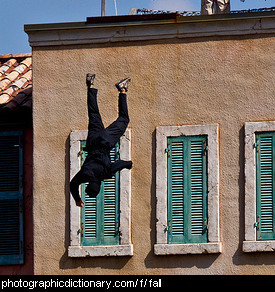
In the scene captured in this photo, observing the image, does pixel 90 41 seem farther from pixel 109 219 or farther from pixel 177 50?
pixel 109 219

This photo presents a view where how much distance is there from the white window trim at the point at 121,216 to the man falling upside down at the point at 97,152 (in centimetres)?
195

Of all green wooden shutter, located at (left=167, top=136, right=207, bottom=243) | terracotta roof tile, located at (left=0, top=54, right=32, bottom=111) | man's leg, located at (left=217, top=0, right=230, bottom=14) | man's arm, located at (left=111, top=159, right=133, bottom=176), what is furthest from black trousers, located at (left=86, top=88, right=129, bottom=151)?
man's leg, located at (left=217, top=0, right=230, bottom=14)

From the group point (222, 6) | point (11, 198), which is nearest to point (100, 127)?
point (11, 198)

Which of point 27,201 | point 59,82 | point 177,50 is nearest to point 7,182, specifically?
point 27,201

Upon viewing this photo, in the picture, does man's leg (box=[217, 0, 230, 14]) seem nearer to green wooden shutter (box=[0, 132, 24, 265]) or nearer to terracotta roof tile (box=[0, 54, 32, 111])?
terracotta roof tile (box=[0, 54, 32, 111])

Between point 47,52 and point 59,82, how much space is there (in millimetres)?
519

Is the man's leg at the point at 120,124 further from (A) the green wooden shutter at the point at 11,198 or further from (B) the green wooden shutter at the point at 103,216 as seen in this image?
(A) the green wooden shutter at the point at 11,198

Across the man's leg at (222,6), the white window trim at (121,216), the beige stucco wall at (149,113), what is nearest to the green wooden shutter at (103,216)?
the white window trim at (121,216)

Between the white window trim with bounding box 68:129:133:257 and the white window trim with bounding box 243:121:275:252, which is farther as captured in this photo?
the white window trim with bounding box 68:129:133:257

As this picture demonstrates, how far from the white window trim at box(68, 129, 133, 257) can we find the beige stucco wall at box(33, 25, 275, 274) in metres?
0.10

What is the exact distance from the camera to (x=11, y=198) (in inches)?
809

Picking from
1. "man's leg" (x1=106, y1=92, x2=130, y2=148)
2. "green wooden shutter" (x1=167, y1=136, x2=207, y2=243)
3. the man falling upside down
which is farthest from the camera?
"green wooden shutter" (x1=167, y1=136, x2=207, y2=243)

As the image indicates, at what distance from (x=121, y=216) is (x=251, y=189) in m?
2.02

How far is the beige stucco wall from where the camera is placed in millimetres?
19156
